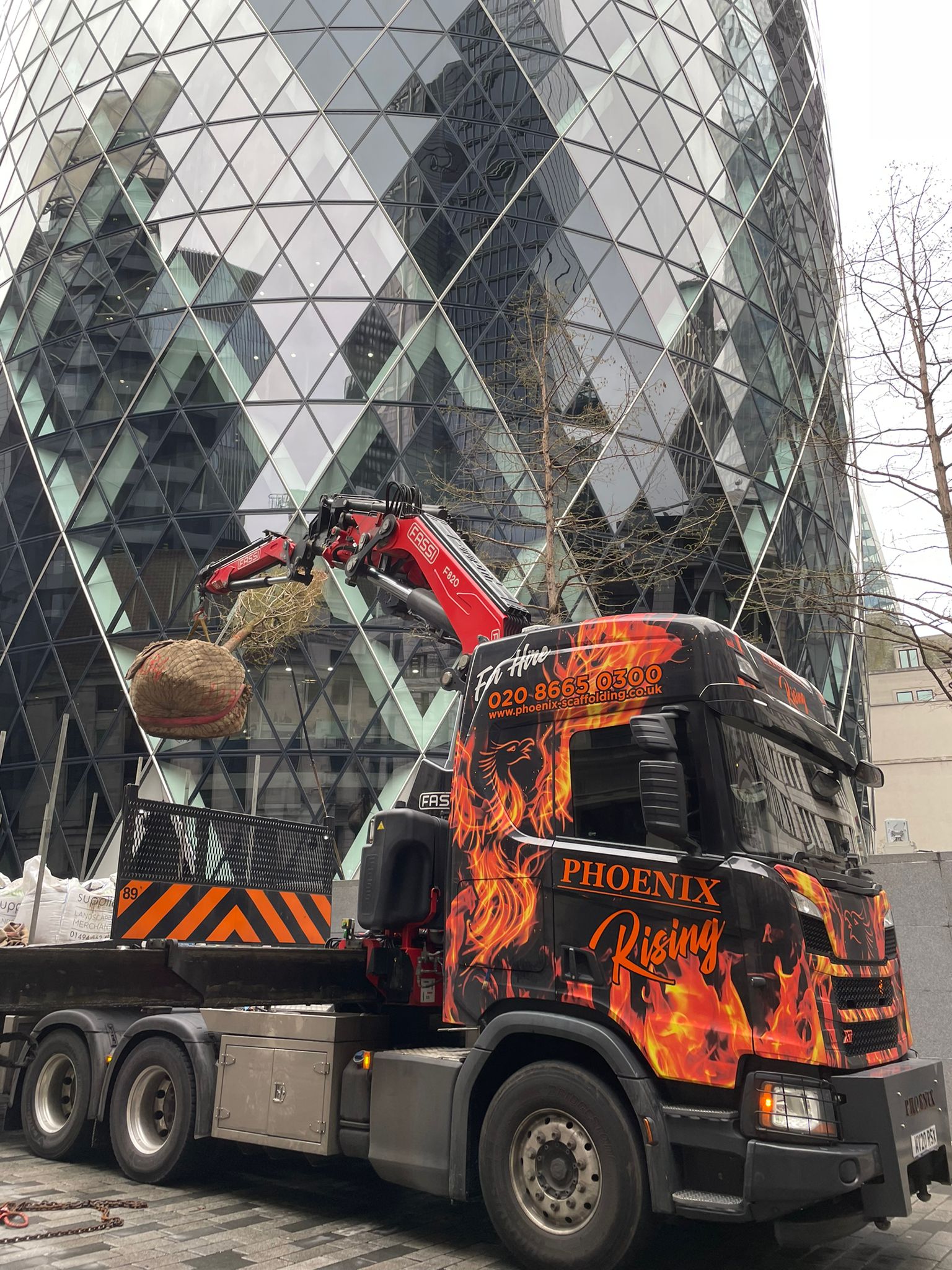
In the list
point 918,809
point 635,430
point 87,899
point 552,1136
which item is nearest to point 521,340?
point 635,430

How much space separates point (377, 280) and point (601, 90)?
7484mm

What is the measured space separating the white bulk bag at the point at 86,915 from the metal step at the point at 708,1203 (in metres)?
9.19

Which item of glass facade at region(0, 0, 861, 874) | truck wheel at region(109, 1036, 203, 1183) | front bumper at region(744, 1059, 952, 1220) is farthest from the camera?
glass facade at region(0, 0, 861, 874)

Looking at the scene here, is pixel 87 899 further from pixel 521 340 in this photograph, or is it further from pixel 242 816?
pixel 521 340

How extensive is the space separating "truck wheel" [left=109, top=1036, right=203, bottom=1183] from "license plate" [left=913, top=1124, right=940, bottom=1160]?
14.5 feet

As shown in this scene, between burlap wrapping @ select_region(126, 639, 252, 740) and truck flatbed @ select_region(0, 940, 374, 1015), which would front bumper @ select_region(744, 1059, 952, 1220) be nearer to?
truck flatbed @ select_region(0, 940, 374, 1015)

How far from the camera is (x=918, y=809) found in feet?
132

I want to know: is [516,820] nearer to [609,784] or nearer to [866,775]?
[609,784]

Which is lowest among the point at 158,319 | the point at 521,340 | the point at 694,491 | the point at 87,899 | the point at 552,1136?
the point at 552,1136

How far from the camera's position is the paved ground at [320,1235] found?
5.25 m

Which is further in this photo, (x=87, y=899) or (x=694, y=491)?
(x=694, y=491)

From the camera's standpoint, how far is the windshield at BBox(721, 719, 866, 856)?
5.01m

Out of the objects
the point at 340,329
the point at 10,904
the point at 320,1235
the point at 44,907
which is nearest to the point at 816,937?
the point at 320,1235

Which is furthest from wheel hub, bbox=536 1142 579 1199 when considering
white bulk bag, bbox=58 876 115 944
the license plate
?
white bulk bag, bbox=58 876 115 944
